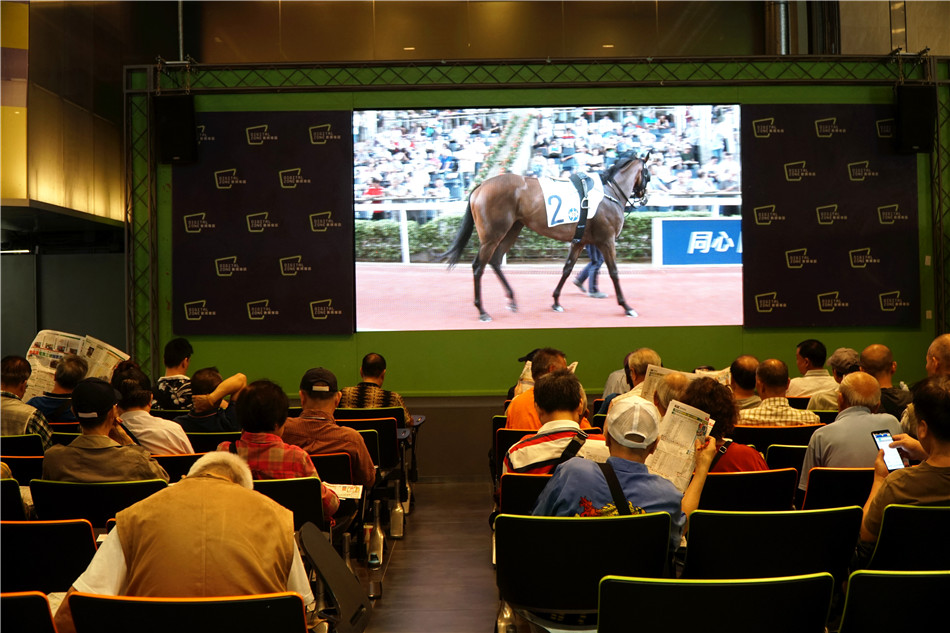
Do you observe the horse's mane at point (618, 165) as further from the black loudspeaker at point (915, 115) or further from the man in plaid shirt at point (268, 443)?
the man in plaid shirt at point (268, 443)

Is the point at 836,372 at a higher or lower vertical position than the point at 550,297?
lower

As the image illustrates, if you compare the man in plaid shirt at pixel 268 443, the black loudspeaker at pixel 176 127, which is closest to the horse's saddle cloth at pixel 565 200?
the black loudspeaker at pixel 176 127

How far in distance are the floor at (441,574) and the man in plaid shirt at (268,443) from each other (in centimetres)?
98

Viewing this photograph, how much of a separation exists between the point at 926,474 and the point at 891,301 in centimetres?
597

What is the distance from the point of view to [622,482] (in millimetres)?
2711

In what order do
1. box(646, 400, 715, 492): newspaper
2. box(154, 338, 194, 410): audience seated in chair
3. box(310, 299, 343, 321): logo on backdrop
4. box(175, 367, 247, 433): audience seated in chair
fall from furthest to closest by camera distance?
box(310, 299, 343, 321): logo on backdrop, box(154, 338, 194, 410): audience seated in chair, box(175, 367, 247, 433): audience seated in chair, box(646, 400, 715, 492): newspaper

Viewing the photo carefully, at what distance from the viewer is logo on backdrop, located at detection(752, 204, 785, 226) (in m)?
8.04

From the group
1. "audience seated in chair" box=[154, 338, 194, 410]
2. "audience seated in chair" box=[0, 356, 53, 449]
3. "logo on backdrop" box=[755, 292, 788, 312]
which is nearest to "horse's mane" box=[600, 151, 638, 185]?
"logo on backdrop" box=[755, 292, 788, 312]

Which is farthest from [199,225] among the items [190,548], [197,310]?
[190,548]

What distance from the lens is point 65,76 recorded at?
25.3ft

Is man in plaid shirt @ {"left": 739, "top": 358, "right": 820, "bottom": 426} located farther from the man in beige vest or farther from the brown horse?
the brown horse

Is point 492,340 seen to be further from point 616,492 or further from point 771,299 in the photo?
point 616,492

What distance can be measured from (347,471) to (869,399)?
2.42 m

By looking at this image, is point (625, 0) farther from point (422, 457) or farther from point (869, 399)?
point (869, 399)
